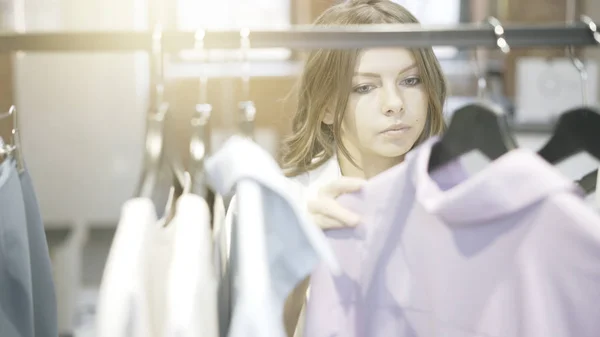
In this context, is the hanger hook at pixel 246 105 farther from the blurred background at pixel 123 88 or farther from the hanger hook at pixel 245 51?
the blurred background at pixel 123 88

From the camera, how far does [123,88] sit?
3.25 m

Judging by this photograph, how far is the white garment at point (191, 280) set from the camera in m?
0.42

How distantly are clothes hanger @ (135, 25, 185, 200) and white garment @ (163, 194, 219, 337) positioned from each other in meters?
0.05

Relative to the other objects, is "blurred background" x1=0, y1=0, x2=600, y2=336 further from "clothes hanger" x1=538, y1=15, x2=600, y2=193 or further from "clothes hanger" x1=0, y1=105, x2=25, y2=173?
"clothes hanger" x1=538, y1=15, x2=600, y2=193

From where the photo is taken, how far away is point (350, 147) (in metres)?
0.83

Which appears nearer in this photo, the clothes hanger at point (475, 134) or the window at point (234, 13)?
the clothes hanger at point (475, 134)

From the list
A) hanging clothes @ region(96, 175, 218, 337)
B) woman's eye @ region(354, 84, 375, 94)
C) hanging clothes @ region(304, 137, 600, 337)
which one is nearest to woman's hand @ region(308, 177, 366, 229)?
hanging clothes @ region(304, 137, 600, 337)

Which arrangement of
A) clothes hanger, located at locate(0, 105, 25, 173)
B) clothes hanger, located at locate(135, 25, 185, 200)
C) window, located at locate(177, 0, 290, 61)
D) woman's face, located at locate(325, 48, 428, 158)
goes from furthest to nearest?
1. window, located at locate(177, 0, 290, 61)
2. woman's face, located at locate(325, 48, 428, 158)
3. clothes hanger, located at locate(0, 105, 25, 173)
4. clothes hanger, located at locate(135, 25, 185, 200)

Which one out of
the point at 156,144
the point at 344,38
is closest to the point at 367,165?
the point at 344,38

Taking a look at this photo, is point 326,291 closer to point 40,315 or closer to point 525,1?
point 40,315

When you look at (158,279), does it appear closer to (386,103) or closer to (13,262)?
(13,262)

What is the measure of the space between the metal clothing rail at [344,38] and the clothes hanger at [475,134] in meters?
0.13

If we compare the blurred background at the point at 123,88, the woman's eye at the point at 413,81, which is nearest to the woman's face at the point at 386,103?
the woman's eye at the point at 413,81

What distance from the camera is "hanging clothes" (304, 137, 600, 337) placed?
437 mm
